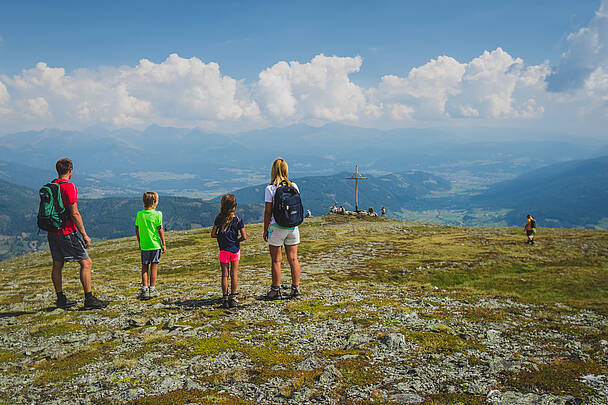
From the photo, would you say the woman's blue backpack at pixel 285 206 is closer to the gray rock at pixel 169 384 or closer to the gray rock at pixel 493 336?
the gray rock at pixel 169 384

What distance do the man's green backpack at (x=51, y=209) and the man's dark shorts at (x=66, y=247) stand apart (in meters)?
0.44

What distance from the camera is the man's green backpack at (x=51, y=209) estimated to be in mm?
12477

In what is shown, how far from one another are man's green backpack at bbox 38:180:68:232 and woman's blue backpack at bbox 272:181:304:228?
8.31 meters

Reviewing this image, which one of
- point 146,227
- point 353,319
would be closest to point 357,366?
point 353,319

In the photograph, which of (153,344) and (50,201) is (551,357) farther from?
(50,201)

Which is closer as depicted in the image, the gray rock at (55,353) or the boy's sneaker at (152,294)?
the gray rock at (55,353)

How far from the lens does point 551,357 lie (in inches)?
367

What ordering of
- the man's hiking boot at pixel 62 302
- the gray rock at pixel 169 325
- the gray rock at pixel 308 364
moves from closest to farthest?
the gray rock at pixel 308 364, the gray rock at pixel 169 325, the man's hiking boot at pixel 62 302

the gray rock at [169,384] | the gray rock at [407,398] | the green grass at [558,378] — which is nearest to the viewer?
the gray rock at [407,398]

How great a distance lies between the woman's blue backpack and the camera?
12.9 meters

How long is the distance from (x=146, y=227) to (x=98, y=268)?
24.8 metres

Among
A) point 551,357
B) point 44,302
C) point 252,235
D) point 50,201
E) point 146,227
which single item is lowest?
point 252,235

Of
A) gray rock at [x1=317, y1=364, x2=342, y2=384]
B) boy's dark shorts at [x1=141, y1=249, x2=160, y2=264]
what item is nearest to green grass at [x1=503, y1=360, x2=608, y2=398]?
gray rock at [x1=317, y1=364, x2=342, y2=384]

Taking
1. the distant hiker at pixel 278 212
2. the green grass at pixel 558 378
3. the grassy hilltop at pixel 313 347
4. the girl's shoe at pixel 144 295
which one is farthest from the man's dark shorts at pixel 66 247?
the green grass at pixel 558 378
